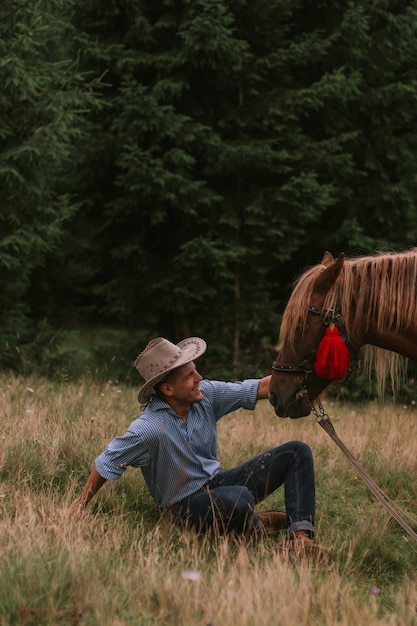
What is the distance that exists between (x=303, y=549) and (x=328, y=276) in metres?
1.38

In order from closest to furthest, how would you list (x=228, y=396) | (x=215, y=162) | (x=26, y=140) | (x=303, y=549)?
(x=303, y=549)
(x=228, y=396)
(x=26, y=140)
(x=215, y=162)

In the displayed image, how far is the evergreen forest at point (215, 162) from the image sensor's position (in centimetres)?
1014

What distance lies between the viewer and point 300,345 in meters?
3.95

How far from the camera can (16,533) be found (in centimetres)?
338

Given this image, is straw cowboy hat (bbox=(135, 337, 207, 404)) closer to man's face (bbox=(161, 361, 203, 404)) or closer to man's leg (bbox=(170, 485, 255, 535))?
man's face (bbox=(161, 361, 203, 404))

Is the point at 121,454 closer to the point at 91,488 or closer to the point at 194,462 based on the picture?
the point at 91,488

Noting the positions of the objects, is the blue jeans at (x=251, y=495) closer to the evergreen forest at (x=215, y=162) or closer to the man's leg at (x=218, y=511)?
the man's leg at (x=218, y=511)

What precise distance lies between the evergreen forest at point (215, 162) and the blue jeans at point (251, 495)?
598 cm

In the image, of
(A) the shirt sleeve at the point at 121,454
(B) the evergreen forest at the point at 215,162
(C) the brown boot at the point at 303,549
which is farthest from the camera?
(B) the evergreen forest at the point at 215,162

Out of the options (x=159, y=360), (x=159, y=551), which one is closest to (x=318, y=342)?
(x=159, y=360)

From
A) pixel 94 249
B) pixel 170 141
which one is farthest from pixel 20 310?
pixel 170 141

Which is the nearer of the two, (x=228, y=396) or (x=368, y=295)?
(x=368, y=295)

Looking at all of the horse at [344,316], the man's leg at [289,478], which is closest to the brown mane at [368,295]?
the horse at [344,316]

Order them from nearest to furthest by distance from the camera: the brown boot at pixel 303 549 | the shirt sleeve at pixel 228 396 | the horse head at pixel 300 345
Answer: the brown boot at pixel 303 549 < the horse head at pixel 300 345 < the shirt sleeve at pixel 228 396
